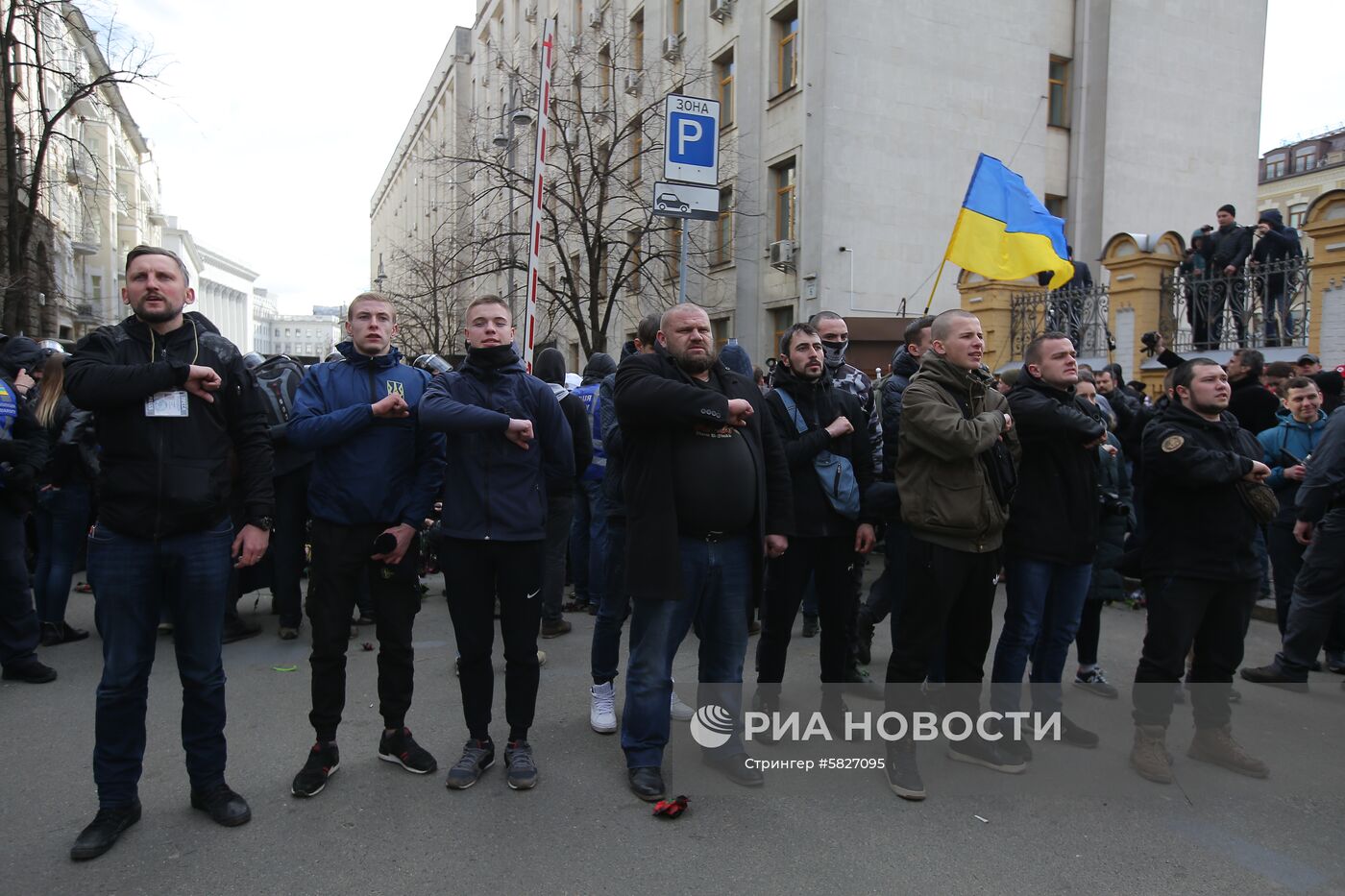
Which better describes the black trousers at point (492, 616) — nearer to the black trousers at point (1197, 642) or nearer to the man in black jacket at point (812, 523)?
the man in black jacket at point (812, 523)

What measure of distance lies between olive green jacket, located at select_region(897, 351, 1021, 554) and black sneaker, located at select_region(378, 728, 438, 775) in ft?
7.97

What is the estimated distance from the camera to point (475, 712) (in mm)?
3998

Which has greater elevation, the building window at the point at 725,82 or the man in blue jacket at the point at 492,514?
A: the building window at the point at 725,82

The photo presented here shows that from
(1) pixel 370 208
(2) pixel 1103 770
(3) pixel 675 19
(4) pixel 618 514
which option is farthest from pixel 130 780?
(1) pixel 370 208

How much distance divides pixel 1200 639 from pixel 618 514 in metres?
2.95

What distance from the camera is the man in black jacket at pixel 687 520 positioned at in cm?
370

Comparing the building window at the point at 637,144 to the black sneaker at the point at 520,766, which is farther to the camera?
the building window at the point at 637,144

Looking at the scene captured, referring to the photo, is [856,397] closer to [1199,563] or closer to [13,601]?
[1199,563]

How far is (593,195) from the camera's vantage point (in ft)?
83.4

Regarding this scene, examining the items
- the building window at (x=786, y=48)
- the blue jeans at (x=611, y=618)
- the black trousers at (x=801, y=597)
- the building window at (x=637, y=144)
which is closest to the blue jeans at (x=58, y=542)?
the blue jeans at (x=611, y=618)

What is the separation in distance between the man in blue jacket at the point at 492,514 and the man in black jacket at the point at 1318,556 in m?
4.38

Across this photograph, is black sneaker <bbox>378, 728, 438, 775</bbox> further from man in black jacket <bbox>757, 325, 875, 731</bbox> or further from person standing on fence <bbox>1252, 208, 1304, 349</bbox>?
person standing on fence <bbox>1252, 208, 1304, 349</bbox>

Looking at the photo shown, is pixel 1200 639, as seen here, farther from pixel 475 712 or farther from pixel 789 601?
pixel 475 712

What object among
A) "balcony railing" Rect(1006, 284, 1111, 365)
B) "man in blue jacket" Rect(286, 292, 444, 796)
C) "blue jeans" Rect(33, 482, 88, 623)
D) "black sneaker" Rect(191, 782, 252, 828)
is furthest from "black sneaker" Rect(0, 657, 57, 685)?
"balcony railing" Rect(1006, 284, 1111, 365)
